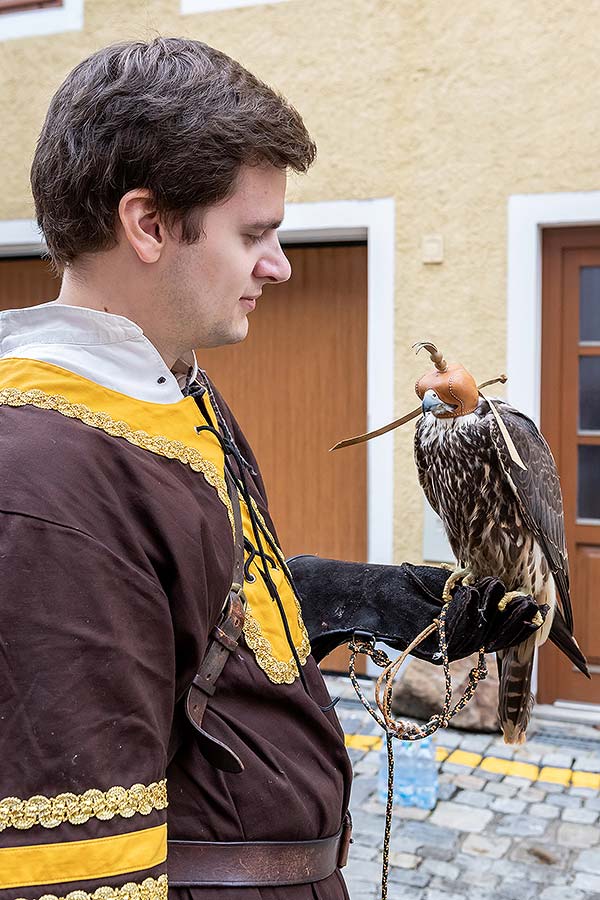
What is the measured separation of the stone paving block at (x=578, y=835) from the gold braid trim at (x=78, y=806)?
3.23 meters

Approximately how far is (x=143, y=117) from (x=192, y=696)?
659mm

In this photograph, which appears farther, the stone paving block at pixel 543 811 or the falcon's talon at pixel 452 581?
the stone paving block at pixel 543 811

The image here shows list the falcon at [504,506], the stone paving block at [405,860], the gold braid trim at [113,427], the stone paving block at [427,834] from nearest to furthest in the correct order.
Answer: the gold braid trim at [113,427] < the falcon at [504,506] < the stone paving block at [405,860] < the stone paving block at [427,834]

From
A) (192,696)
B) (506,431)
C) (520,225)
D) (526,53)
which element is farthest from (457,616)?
(526,53)

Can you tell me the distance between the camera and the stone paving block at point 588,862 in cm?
347

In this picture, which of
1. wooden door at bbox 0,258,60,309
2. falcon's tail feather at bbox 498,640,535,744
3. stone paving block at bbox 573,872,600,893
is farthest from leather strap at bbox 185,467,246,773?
wooden door at bbox 0,258,60,309

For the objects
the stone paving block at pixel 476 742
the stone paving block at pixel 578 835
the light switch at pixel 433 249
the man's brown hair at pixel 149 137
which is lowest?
the stone paving block at pixel 578 835

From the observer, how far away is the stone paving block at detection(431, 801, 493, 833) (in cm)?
382

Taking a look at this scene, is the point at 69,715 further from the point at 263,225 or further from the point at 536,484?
the point at 536,484

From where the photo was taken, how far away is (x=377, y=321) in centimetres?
509

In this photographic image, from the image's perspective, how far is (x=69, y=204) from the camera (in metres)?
1.07

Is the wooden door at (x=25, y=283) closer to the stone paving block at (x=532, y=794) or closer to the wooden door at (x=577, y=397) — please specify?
the wooden door at (x=577, y=397)

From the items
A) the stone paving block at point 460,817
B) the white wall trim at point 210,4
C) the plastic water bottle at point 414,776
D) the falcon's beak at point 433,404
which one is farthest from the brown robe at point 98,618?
the white wall trim at point 210,4

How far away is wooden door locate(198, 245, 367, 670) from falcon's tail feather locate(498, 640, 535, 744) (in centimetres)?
297
